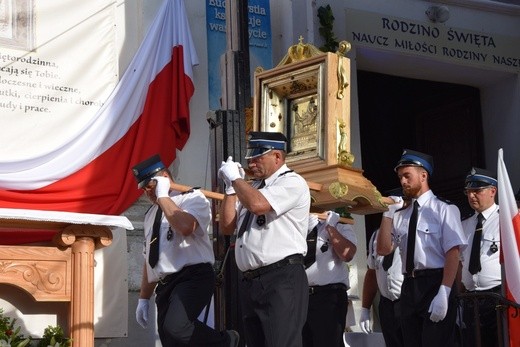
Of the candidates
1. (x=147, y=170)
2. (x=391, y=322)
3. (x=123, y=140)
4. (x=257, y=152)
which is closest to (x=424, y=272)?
(x=391, y=322)

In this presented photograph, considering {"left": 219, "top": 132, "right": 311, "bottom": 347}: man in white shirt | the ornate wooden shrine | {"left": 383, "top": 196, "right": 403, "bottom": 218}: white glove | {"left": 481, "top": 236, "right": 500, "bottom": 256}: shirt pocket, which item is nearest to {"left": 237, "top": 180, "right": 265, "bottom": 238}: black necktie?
{"left": 219, "top": 132, "right": 311, "bottom": 347}: man in white shirt

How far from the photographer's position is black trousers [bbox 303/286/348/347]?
23.3ft

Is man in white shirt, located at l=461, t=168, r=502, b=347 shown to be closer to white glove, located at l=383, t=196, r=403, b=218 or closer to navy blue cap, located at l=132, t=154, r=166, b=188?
white glove, located at l=383, t=196, r=403, b=218

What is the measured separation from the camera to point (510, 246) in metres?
5.88

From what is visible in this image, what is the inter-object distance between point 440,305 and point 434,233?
50 cm

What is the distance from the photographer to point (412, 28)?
10.1 meters

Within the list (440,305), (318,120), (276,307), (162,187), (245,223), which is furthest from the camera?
(318,120)

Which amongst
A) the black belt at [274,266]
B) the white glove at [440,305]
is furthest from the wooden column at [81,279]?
the white glove at [440,305]

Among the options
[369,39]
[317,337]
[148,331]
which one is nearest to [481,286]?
[317,337]

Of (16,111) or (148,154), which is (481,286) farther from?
(16,111)

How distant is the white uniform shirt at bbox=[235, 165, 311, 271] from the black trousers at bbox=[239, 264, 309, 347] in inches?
3.7

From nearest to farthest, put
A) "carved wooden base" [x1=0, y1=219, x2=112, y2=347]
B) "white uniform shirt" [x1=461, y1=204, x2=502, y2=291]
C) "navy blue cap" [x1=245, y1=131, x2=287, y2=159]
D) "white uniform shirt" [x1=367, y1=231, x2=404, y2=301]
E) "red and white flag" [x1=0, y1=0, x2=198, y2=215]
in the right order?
"navy blue cap" [x1=245, y1=131, x2=287, y2=159] → "carved wooden base" [x1=0, y1=219, x2=112, y2=347] → "white uniform shirt" [x1=367, y1=231, x2=404, y2=301] → "white uniform shirt" [x1=461, y1=204, x2=502, y2=291] → "red and white flag" [x1=0, y1=0, x2=198, y2=215]

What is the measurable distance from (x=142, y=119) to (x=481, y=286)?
120 inches

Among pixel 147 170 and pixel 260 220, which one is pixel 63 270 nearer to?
pixel 147 170
